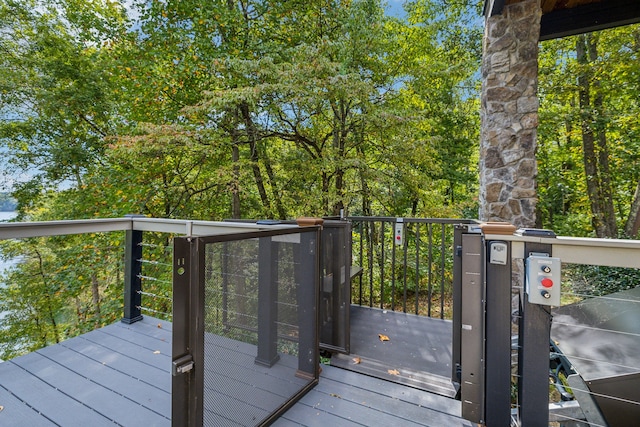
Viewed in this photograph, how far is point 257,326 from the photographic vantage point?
1.70 meters

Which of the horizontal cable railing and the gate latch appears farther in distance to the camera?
the horizontal cable railing

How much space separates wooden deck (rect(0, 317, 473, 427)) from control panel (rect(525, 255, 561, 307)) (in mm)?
910

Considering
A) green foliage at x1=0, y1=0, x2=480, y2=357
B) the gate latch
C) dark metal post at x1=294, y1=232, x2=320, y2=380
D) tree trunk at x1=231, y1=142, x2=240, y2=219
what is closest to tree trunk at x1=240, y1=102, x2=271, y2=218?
green foliage at x1=0, y1=0, x2=480, y2=357

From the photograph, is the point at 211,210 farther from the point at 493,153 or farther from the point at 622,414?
the point at 622,414

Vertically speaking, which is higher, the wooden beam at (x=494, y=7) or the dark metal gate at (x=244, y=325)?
the wooden beam at (x=494, y=7)

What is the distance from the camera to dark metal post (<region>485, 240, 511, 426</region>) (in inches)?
65.0

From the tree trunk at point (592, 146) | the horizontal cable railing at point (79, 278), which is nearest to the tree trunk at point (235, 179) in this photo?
the horizontal cable railing at point (79, 278)

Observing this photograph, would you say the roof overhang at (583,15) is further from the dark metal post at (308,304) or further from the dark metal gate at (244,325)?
the dark metal gate at (244,325)

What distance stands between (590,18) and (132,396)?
6.02 metres

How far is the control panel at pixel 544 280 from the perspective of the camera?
4.75 ft

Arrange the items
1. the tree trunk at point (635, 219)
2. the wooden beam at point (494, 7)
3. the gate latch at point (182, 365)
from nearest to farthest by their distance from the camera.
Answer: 1. the gate latch at point (182, 365)
2. the wooden beam at point (494, 7)
3. the tree trunk at point (635, 219)

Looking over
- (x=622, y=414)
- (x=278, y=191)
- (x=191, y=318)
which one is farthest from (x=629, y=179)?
(x=191, y=318)

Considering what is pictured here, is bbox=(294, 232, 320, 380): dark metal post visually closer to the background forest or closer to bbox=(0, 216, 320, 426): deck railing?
bbox=(0, 216, 320, 426): deck railing

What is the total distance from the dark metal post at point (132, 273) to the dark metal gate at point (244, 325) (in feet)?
6.21
